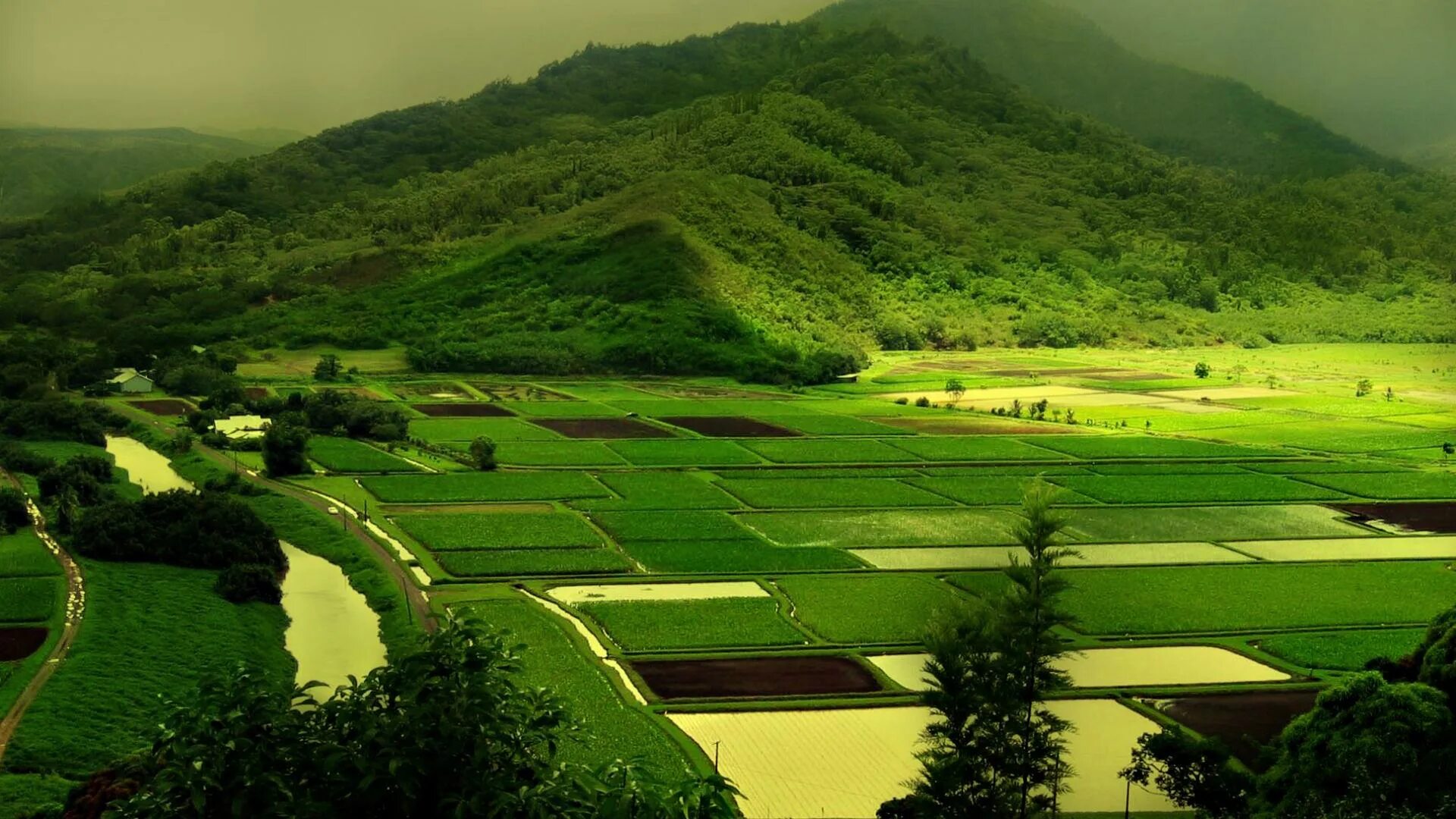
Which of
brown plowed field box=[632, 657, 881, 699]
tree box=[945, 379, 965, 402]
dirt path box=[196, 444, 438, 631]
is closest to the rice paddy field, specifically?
brown plowed field box=[632, 657, 881, 699]

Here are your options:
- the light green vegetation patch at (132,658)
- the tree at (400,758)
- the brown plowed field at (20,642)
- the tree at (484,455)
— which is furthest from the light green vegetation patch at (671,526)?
the tree at (400,758)

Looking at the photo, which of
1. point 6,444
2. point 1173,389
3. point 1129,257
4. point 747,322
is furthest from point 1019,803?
point 1129,257

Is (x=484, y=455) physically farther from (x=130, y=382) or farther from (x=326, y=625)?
(x=130, y=382)

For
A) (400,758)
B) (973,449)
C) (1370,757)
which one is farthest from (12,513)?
(973,449)

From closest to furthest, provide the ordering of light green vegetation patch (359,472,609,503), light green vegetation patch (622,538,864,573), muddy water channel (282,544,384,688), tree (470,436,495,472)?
muddy water channel (282,544,384,688) < light green vegetation patch (622,538,864,573) < light green vegetation patch (359,472,609,503) < tree (470,436,495,472)

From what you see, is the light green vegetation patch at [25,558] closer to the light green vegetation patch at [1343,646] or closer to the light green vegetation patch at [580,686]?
the light green vegetation patch at [580,686]

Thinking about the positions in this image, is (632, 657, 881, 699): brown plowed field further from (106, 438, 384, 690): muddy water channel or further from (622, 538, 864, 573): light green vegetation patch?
(622, 538, 864, 573): light green vegetation patch
